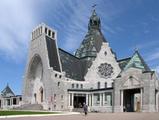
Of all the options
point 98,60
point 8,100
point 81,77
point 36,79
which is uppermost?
point 98,60

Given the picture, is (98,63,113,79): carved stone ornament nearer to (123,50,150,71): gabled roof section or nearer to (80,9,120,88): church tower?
(80,9,120,88): church tower

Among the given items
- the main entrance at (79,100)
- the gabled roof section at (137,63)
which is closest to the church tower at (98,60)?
the main entrance at (79,100)

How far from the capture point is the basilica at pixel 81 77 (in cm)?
6134

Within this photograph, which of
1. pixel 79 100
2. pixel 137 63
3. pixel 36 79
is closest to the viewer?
pixel 137 63

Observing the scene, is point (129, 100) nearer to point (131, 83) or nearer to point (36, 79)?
point (131, 83)

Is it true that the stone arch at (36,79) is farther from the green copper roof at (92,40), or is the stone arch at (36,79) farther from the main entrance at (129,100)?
the main entrance at (129,100)

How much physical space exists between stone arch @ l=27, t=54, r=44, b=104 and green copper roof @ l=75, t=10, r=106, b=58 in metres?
12.9

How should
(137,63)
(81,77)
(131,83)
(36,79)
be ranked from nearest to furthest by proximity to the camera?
(131,83) → (137,63) → (81,77) → (36,79)

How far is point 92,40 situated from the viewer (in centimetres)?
9238

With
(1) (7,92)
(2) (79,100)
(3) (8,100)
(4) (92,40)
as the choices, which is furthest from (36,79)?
(1) (7,92)

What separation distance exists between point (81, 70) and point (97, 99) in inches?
560

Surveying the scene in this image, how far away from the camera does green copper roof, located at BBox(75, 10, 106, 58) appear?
89062 mm

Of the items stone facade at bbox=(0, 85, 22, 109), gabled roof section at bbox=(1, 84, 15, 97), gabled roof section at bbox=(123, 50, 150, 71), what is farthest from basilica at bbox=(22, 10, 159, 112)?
gabled roof section at bbox=(1, 84, 15, 97)

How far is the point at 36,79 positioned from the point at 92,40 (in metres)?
20.1
